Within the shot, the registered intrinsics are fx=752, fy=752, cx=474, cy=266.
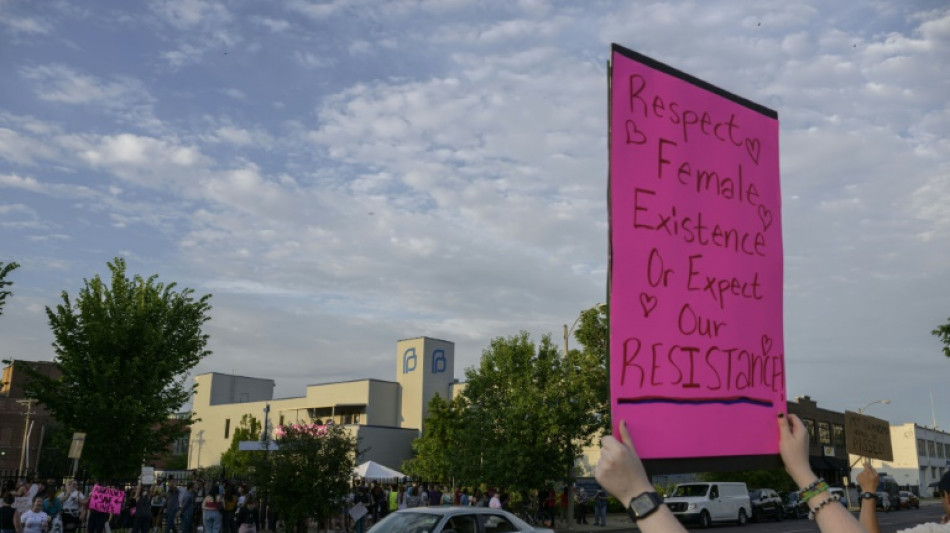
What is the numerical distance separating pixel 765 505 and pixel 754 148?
1675 inches

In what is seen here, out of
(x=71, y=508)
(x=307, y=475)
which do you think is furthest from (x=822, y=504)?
(x=71, y=508)

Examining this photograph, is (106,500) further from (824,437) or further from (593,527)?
(824,437)

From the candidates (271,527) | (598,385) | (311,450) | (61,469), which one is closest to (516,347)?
(598,385)

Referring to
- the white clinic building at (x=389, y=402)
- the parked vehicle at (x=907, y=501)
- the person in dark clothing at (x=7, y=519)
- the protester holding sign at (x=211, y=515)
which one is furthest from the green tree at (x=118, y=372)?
the parked vehicle at (x=907, y=501)

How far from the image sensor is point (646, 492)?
Answer: 203 cm

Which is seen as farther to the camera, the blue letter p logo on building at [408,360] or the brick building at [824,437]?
the brick building at [824,437]

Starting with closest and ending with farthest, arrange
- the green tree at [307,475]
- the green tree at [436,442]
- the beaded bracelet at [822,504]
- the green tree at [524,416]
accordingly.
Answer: the beaded bracelet at [822,504] < the green tree at [307,475] < the green tree at [524,416] < the green tree at [436,442]

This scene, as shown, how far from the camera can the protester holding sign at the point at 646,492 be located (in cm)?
197

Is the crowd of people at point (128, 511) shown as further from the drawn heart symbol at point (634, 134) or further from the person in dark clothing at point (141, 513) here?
the drawn heart symbol at point (634, 134)

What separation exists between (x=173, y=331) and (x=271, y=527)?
8.40m

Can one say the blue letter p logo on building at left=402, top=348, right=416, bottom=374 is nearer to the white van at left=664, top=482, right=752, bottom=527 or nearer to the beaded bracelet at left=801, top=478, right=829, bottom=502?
the white van at left=664, top=482, right=752, bottom=527

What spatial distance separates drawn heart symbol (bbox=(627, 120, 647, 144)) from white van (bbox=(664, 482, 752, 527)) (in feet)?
110

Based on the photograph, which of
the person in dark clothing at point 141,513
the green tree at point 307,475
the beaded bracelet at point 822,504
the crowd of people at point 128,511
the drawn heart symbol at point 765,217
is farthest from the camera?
the person in dark clothing at point 141,513

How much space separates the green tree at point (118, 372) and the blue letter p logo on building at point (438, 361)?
3222 cm
